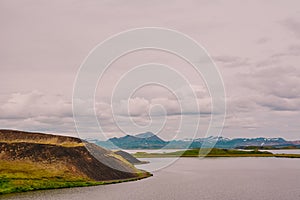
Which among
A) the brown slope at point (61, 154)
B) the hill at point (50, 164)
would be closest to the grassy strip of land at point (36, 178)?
the hill at point (50, 164)

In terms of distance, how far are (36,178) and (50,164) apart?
11296 mm

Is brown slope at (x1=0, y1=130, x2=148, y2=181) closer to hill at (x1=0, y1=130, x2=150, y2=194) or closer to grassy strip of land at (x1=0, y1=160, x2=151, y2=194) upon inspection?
hill at (x1=0, y1=130, x2=150, y2=194)

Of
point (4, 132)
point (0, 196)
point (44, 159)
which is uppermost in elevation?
point (4, 132)

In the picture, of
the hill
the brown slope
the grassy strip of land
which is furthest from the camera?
the brown slope

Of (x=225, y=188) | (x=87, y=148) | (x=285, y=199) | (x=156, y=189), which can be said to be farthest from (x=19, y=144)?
(x=285, y=199)

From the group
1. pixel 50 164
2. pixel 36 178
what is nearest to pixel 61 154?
pixel 50 164

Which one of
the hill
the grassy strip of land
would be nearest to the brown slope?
the hill

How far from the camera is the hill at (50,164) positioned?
114363mm

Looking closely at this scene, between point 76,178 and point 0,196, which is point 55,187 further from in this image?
point 0,196

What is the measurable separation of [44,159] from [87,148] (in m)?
22.3

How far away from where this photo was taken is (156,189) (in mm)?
102188

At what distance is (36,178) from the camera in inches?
4587

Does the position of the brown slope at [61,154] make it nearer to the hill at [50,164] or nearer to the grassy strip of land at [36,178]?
the hill at [50,164]

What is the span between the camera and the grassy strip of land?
356 feet
